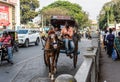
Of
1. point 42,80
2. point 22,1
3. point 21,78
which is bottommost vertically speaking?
point 21,78

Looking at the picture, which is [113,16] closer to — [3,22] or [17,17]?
[17,17]

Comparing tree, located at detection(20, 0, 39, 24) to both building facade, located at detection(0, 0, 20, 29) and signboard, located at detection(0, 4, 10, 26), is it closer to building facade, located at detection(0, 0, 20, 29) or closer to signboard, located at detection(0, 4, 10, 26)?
building facade, located at detection(0, 0, 20, 29)

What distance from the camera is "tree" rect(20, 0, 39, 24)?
93125 millimetres

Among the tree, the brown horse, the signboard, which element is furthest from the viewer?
the tree

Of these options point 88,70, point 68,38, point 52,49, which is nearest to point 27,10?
point 68,38

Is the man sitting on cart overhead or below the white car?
overhead

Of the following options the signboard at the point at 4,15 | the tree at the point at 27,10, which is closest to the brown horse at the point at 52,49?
the signboard at the point at 4,15

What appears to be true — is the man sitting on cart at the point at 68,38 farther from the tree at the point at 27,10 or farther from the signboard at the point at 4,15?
the tree at the point at 27,10

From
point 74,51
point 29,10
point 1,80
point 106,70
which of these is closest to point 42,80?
point 1,80

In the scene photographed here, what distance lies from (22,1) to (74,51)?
81.6m

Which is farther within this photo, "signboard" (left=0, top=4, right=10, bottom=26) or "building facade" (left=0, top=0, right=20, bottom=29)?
"building facade" (left=0, top=0, right=20, bottom=29)

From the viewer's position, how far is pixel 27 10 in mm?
93500

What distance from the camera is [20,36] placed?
3522cm

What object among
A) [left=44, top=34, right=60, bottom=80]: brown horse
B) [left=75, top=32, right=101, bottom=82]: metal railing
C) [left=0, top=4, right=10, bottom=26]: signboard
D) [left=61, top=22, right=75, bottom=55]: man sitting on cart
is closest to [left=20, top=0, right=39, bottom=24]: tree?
[left=0, top=4, right=10, bottom=26]: signboard
